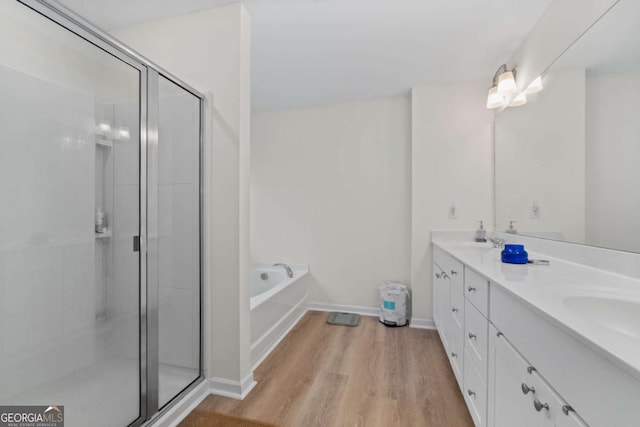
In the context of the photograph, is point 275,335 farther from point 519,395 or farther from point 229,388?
point 519,395

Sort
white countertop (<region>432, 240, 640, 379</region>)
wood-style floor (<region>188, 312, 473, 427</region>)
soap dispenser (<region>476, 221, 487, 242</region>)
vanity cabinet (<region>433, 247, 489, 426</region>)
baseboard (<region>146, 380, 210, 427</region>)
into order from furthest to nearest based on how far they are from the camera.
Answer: soap dispenser (<region>476, 221, 487, 242</region>), wood-style floor (<region>188, 312, 473, 427</region>), baseboard (<region>146, 380, 210, 427</region>), vanity cabinet (<region>433, 247, 489, 426</region>), white countertop (<region>432, 240, 640, 379</region>)

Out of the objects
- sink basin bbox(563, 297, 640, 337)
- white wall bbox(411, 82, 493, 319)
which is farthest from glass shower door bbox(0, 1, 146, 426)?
white wall bbox(411, 82, 493, 319)

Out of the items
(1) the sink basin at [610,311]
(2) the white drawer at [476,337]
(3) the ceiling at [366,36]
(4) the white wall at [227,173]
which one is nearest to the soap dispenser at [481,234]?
(2) the white drawer at [476,337]

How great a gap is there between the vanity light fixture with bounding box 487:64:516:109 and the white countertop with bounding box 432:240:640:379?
4.67ft

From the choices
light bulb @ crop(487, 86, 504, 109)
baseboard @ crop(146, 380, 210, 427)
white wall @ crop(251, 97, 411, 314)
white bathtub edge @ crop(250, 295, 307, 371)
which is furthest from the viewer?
white wall @ crop(251, 97, 411, 314)

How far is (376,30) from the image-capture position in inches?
74.2

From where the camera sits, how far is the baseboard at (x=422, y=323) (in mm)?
2645

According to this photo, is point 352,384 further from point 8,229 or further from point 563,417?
point 8,229

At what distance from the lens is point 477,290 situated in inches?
51.2

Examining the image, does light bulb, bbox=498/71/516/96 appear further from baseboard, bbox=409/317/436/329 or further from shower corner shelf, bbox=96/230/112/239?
shower corner shelf, bbox=96/230/112/239

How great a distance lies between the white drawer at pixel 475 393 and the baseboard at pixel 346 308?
4.84 ft

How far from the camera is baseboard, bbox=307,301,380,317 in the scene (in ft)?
9.74

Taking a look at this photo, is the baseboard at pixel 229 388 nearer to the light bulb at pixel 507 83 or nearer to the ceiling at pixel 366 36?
the ceiling at pixel 366 36

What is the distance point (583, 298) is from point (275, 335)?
207 cm
